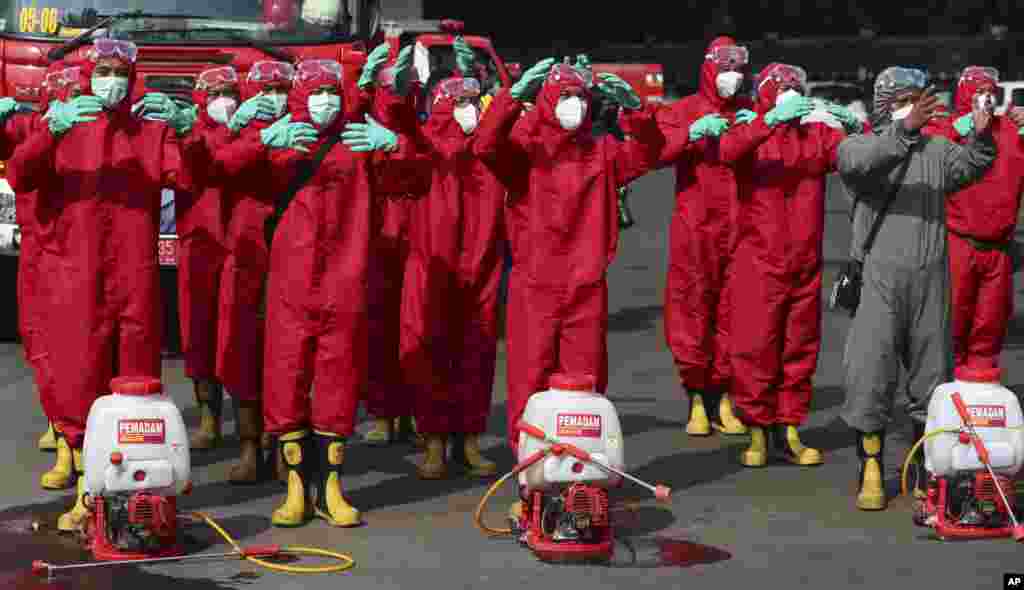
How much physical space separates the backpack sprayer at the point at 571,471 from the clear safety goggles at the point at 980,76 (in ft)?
10.6

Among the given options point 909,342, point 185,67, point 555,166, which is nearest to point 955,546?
point 909,342

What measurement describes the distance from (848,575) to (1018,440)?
3.65ft

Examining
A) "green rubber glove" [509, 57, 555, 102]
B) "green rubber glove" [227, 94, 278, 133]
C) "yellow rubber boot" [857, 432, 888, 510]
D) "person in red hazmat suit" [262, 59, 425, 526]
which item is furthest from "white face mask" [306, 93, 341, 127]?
"yellow rubber boot" [857, 432, 888, 510]

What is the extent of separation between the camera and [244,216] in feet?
32.4

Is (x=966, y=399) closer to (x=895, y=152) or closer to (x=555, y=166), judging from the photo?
(x=895, y=152)

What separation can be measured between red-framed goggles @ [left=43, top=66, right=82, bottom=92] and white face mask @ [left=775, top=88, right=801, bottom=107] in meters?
3.45

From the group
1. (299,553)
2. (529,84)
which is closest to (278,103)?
(529,84)

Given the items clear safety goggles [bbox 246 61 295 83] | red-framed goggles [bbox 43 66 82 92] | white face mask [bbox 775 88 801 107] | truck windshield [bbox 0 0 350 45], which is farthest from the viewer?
truck windshield [bbox 0 0 350 45]

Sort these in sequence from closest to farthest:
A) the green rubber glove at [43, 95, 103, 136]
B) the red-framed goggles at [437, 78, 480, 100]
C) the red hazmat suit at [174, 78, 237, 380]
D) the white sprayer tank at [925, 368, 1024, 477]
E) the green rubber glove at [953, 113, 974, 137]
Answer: the white sprayer tank at [925, 368, 1024, 477], the green rubber glove at [43, 95, 103, 136], the red-framed goggles at [437, 78, 480, 100], the green rubber glove at [953, 113, 974, 137], the red hazmat suit at [174, 78, 237, 380]

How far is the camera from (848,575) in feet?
27.1

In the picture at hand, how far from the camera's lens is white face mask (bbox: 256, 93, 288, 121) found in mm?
9516

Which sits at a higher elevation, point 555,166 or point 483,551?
point 555,166

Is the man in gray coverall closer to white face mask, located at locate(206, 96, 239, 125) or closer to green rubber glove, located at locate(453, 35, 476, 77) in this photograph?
green rubber glove, located at locate(453, 35, 476, 77)

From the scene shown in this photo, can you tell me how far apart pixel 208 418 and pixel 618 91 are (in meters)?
3.31
